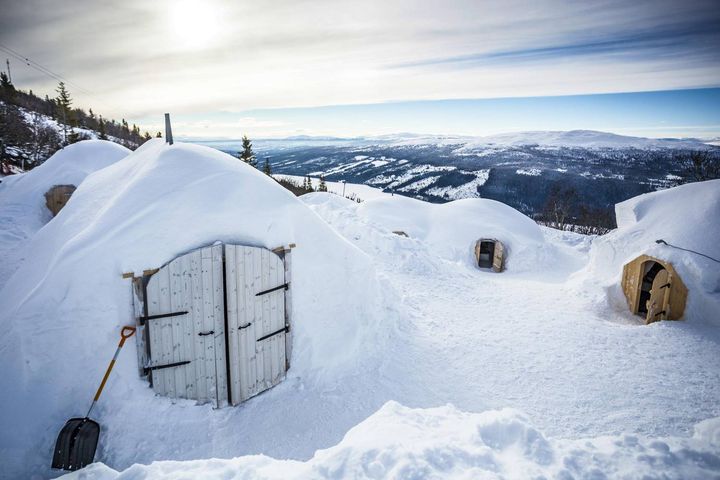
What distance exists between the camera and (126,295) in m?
5.13

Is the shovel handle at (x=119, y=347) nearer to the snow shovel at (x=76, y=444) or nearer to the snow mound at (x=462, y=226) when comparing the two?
the snow shovel at (x=76, y=444)

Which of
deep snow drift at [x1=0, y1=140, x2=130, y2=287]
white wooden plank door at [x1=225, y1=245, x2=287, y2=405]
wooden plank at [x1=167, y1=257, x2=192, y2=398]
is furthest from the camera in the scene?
deep snow drift at [x1=0, y1=140, x2=130, y2=287]

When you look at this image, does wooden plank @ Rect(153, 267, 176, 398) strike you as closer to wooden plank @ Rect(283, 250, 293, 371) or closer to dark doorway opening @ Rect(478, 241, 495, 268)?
wooden plank @ Rect(283, 250, 293, 371)

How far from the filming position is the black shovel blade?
4227mm

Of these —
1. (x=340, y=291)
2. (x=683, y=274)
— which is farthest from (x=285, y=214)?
(x=683, y=274)

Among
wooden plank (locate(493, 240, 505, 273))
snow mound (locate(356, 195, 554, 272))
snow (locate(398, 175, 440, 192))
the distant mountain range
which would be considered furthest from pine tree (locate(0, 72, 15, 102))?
snow (locate(398, 175, 440, 192))

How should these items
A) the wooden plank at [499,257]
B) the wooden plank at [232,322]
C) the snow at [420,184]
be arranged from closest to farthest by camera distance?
the wooden plank at [232,322]
the wooden plank at [499,257]
the snow at [420,184]

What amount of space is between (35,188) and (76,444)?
16.1m

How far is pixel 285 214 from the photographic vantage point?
671 centimetres

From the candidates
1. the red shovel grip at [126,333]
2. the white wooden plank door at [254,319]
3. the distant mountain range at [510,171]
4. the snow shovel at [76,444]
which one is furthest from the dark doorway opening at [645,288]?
the distant mountain range at [510,171]

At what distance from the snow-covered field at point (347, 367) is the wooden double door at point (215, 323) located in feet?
0.89

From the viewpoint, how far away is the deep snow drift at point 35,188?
12.5 metres

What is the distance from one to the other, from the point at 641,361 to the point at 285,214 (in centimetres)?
842

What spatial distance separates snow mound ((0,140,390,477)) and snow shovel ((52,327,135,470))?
233 millimetres
